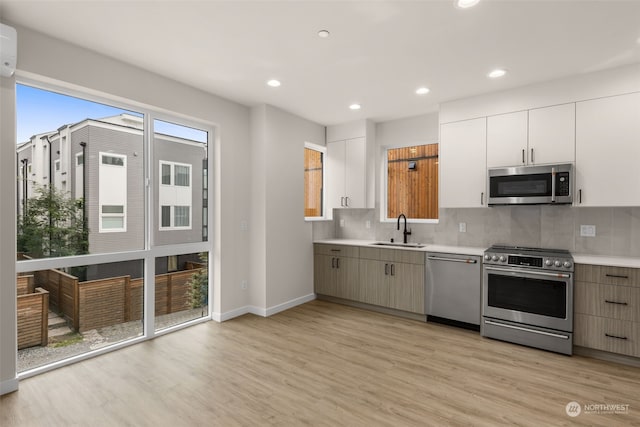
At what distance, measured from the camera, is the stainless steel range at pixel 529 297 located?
3.13 m

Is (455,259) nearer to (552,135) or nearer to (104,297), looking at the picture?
(552,135)

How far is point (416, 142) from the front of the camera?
4.80 meters

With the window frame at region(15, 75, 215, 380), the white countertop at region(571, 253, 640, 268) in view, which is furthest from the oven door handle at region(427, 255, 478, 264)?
the window frame at region(15, 75, 215, 380)

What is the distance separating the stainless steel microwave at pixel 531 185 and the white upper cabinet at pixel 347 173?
1.80 meters

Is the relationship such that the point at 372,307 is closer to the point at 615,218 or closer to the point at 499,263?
the point at 499,263

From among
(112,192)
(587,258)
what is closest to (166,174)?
(112,192)

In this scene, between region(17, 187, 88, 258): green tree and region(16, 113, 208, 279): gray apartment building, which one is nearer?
region(17, 187, 88, 258): green tree

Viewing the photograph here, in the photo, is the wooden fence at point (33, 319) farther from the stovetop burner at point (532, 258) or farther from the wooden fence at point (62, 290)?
the stovetop burner at point (532, 258)

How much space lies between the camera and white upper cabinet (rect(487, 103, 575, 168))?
3.36 meters

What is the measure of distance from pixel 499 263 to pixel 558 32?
2.16 metres

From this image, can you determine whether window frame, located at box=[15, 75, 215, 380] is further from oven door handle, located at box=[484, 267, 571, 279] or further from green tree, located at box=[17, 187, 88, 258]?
oven door handle, located at box=[484, 267, 571, 279]

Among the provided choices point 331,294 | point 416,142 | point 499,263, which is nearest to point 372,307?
point 331,294

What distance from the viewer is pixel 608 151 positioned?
10.4 ft

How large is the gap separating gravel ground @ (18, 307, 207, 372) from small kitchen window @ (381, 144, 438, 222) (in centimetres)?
345
